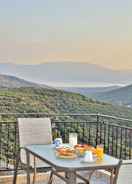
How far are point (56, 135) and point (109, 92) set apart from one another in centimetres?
203

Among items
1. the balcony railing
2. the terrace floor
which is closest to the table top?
the terrace floor

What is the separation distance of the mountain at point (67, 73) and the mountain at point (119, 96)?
0.21m

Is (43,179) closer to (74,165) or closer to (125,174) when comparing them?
(74,165)

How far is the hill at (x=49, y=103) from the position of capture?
7805mm

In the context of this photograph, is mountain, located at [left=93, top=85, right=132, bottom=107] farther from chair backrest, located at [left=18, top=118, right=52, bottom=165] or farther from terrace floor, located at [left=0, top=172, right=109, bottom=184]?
chair backrest, located at [left=18, top=118, right=52, bottom=165]

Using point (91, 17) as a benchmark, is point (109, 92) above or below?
below

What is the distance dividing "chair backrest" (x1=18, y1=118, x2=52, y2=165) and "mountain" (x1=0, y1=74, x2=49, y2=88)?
322 cm

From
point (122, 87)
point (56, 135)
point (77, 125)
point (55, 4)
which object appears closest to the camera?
point (56, 135)

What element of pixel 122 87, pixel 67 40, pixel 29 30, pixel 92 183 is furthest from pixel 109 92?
pixel 92 183

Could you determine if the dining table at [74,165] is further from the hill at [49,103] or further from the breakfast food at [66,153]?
the hill at [49,103]

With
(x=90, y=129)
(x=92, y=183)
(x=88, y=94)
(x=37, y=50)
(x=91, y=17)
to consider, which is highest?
(x=91, y=17)

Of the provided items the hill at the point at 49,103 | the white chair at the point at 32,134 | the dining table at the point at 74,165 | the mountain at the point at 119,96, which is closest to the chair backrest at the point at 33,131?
the white chair at the point at 32,134

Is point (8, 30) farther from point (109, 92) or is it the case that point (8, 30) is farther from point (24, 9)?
point (109, 92)

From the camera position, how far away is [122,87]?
324 inches
